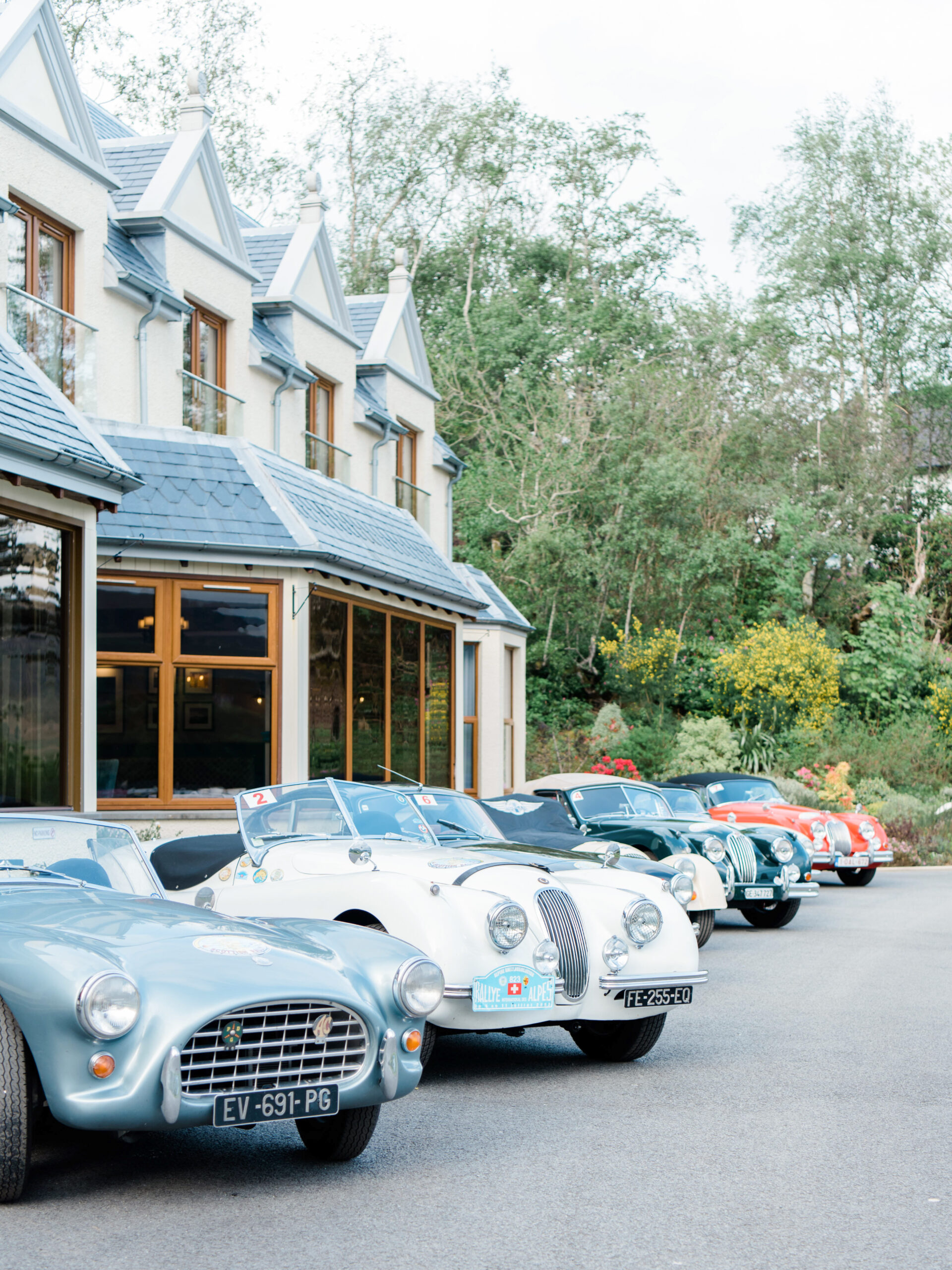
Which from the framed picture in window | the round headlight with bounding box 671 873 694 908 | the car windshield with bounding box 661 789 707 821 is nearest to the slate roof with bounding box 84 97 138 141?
the framed picture in window

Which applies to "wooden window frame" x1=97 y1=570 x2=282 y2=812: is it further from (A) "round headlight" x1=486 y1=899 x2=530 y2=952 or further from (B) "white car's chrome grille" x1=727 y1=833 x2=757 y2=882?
(A) "round headlight" x1=486 y1=899 x2=530 y2=952

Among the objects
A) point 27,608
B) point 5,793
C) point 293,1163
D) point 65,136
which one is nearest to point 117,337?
point 65,136

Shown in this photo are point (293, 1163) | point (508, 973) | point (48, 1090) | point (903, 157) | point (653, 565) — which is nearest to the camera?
point (48, 1090)

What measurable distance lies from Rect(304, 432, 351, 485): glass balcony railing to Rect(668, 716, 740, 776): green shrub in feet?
40.0

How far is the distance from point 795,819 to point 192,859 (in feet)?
35.0

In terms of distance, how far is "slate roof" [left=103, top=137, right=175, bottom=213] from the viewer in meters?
15.8

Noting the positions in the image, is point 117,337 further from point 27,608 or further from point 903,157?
point 903,157

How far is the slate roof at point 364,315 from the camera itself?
21938 mm

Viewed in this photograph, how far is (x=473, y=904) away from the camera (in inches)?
260

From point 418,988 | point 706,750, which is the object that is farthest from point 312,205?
point 418,988

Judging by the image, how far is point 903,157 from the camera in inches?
1586

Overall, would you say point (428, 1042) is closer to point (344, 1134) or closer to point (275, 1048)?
point (344, 1134)

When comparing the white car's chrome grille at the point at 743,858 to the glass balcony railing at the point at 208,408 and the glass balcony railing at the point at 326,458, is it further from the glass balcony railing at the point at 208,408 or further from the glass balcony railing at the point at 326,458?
the glass balcony railing at the point at 326,458

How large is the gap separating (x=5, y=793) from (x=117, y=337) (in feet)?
19.4
